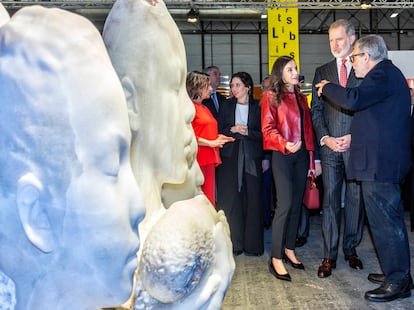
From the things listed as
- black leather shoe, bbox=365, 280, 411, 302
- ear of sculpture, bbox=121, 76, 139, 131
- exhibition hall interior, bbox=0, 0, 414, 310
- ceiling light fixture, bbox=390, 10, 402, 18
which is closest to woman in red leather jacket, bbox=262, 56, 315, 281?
black leather shoe, bbox=365, 280, 411, 302

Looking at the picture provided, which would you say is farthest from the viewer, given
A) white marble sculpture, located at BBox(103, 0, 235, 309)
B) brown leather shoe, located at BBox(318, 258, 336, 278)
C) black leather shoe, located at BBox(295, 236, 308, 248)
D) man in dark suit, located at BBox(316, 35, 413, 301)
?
black leather shoe, located at BBox(295, 236, 308, 248)

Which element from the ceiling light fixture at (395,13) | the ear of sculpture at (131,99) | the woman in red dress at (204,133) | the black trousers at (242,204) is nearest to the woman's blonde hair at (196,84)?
the woman in red dress at (204,133)

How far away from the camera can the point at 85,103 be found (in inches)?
22.0

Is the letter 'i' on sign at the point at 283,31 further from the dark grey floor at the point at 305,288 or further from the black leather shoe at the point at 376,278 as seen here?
the black leather shoe at the point at 376,278

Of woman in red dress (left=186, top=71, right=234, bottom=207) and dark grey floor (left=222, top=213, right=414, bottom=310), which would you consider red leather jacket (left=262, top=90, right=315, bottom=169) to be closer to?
woman in red dress (left=186, top=71, right=234, bottom=207)

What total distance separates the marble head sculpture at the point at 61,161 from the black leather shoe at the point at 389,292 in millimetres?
2035

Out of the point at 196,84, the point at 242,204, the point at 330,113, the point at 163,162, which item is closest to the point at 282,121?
the point at 330,113

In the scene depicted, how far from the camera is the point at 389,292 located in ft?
7.61

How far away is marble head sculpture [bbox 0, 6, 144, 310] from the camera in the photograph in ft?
1.81

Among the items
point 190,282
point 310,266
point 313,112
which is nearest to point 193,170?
point 190,282

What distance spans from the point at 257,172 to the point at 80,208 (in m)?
2.67

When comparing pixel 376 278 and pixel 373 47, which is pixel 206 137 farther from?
pixel 376 278

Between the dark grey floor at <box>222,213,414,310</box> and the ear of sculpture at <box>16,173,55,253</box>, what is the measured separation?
1.89 m

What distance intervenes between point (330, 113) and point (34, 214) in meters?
2.33
